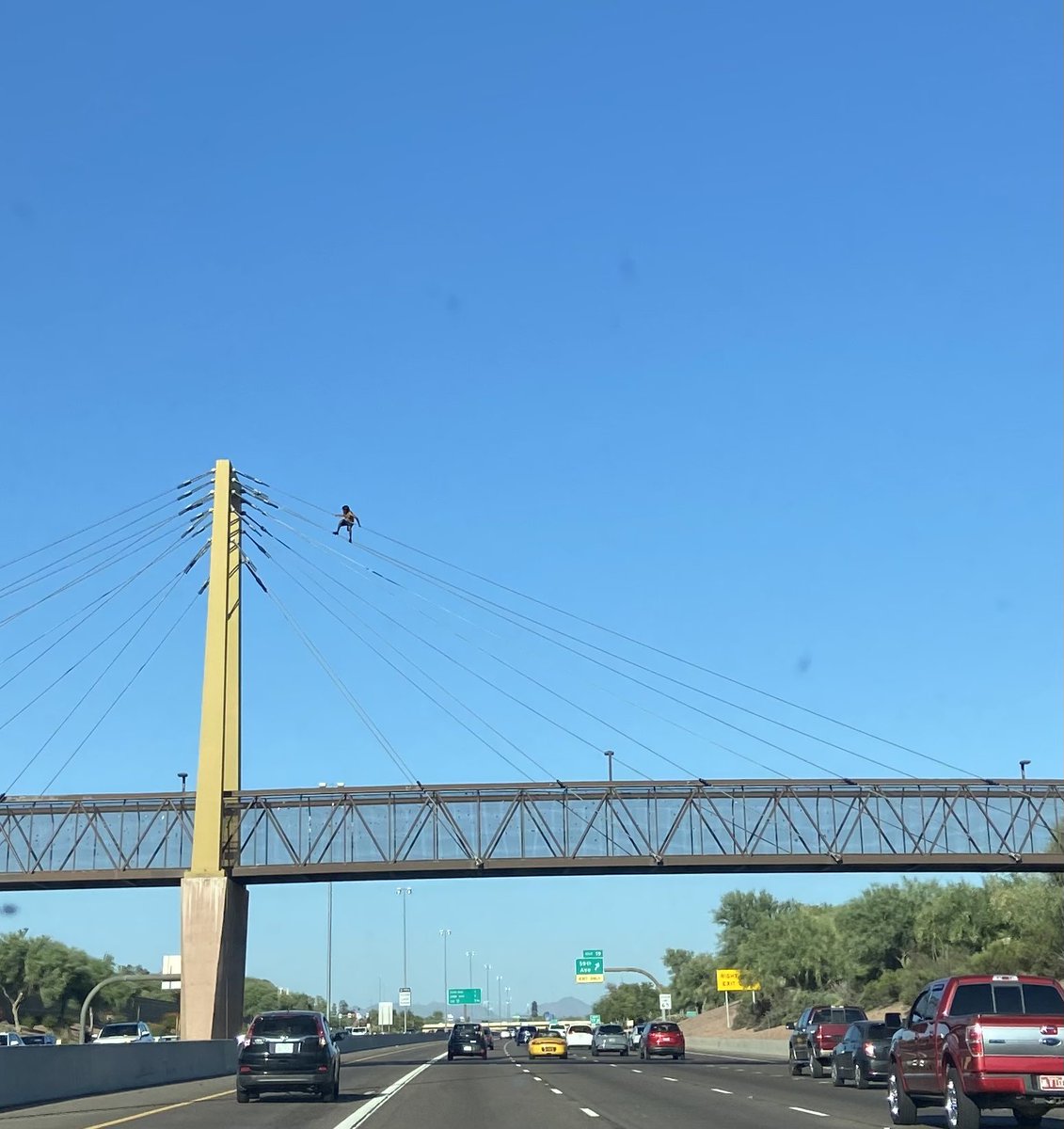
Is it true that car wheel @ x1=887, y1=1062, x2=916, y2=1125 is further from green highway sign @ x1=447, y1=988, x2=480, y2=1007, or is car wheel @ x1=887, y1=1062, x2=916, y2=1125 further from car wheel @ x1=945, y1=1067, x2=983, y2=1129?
green highway sign @ x1=447, y1=988, x2=480, y2=1007

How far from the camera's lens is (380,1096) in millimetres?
33844

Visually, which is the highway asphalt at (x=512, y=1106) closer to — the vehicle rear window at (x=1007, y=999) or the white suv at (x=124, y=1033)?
the vehicle rear window at (x=1007, y=999)

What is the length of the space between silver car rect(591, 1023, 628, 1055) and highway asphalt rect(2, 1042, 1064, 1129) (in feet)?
120

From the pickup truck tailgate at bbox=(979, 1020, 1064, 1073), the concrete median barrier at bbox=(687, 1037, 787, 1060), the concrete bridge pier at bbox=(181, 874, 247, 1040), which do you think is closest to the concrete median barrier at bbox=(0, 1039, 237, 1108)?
the concrete bridge pier at bbox=(181, 874, 247, 1040)

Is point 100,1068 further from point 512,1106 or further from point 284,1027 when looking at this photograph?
point 512,1106

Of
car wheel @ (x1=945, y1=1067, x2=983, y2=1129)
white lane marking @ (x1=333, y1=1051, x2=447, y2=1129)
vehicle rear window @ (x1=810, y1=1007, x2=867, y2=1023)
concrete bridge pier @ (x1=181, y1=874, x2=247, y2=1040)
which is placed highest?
concrete bridge pier @ (x1=181, y1=874, x2=247, y2=1040)

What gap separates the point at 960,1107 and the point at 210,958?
1600 inches

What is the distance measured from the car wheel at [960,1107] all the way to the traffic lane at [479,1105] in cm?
414

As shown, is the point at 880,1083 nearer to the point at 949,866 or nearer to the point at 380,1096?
the point at 380,1096

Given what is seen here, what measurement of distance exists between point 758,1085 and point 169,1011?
443 feet

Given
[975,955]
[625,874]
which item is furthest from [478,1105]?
[975,955]

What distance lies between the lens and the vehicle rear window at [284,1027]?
31812 millimetres

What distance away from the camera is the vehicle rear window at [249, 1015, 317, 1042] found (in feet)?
104

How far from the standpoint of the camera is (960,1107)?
20578mm
